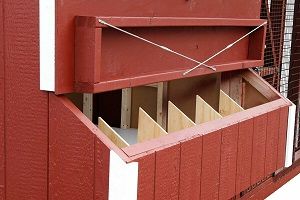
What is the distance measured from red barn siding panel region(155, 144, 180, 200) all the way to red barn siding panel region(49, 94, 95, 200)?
0.36 meters

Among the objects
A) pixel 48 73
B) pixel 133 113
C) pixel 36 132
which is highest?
pixel 48 73

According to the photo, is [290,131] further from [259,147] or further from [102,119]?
[102,119]

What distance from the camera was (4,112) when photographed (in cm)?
297

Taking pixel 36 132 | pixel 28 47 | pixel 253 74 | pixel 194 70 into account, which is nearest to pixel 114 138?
pixel 36 132

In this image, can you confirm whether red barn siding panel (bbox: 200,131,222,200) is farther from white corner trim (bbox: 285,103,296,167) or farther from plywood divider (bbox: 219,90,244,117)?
white corner trim (bbox: 285,103,296,167)

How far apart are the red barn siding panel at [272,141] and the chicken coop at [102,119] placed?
24mm

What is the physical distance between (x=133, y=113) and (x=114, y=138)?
213 centimetres

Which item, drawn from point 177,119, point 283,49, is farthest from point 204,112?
point 283,49

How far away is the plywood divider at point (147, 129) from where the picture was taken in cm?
349

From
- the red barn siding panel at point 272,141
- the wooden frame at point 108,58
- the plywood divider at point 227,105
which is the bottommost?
the red barn siding panel at point 272,141

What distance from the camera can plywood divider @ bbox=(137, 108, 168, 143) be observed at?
3.49m

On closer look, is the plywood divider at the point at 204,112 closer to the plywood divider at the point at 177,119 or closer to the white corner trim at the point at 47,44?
the plywood divider at the point at 177,119

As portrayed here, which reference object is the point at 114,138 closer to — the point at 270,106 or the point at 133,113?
the point at 270,106

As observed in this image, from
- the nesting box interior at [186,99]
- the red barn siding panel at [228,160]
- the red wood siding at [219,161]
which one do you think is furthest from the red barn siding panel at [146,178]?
the nesting box interior at [186,99]
